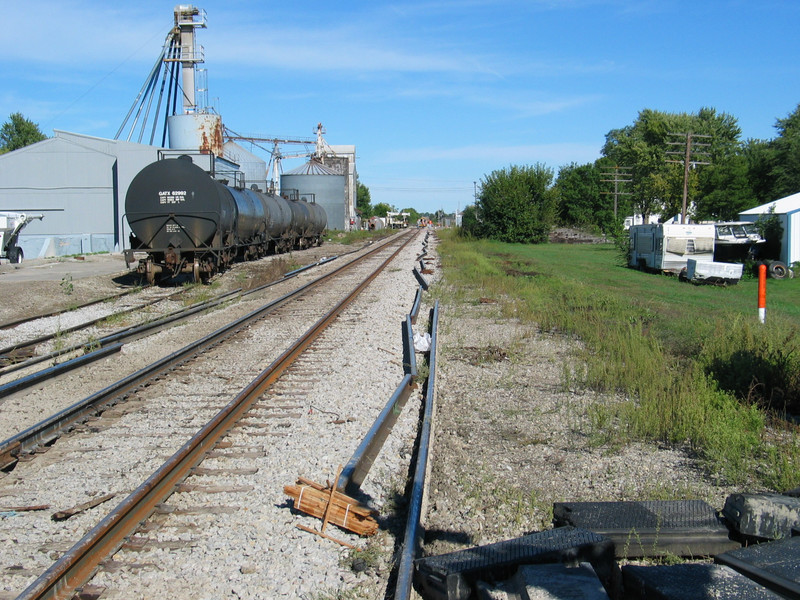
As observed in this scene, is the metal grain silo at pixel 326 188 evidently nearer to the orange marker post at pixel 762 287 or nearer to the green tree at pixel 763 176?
the green tree at pixel 763 176

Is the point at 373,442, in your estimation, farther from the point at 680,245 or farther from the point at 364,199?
the point at 364,199

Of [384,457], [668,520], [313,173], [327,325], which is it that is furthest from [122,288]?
[313,173]

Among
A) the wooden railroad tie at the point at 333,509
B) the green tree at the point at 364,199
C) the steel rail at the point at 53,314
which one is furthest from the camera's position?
the green tree at the point at 364,199

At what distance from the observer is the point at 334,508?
176 inches

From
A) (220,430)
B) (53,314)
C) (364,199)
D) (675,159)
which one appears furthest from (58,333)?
(364,199)

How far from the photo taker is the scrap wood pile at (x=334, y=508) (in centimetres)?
439

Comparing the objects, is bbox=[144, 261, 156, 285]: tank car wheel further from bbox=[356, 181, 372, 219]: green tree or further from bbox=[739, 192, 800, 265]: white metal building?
bbox=[356, 181, 372, 219]: green tree

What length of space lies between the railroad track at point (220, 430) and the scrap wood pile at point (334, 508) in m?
0.24

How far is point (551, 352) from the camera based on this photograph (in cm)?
1034

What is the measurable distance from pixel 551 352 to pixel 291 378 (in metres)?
4.10

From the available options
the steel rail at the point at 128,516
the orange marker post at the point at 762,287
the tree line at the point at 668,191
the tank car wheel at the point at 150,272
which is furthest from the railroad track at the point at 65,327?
the tree line at the point at 668,191

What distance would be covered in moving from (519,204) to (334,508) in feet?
166

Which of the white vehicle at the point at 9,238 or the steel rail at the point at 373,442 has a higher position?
the white vehicle at the point at 9,238

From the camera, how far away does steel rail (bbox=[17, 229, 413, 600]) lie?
3607 mm
